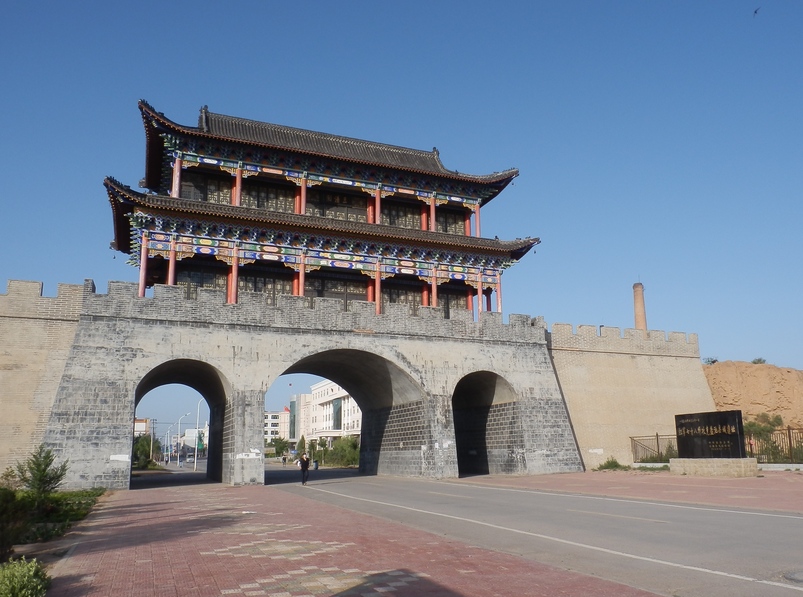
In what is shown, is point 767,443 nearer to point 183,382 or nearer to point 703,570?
point 703,570

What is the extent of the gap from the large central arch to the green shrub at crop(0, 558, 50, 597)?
17436mm

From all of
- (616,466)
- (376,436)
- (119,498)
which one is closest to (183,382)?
(376,436)

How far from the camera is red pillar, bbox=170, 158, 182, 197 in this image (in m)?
27.5

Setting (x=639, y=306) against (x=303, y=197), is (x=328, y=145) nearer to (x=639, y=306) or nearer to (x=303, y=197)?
(x=303, y=197)

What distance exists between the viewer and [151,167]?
3047cm

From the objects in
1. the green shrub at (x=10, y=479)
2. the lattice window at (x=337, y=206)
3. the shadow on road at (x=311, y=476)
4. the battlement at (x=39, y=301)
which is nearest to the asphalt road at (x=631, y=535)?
the green shrub at (x=10, y=479)

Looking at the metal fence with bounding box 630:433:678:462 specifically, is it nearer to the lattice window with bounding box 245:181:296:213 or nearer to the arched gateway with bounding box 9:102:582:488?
the arched gateway with bounding box 9:102:582:488

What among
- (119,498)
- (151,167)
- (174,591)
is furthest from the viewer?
(151,167)

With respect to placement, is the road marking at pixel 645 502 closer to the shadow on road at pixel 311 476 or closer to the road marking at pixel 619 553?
the road marking at pixel 619 553

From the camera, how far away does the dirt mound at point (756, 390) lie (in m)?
34.4

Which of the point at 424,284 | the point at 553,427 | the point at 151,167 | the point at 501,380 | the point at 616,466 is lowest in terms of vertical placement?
the point at 616,466

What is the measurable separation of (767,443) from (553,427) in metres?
8.05

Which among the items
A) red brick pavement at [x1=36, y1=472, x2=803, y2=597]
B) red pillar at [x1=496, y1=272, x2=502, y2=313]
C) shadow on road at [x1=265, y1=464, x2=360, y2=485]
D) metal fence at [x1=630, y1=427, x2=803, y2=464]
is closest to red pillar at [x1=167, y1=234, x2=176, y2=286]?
shadow on road at [x1=265, y1=464, x2=360, y2=485]

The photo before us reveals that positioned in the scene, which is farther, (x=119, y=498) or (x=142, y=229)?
(x=142, y=229)
